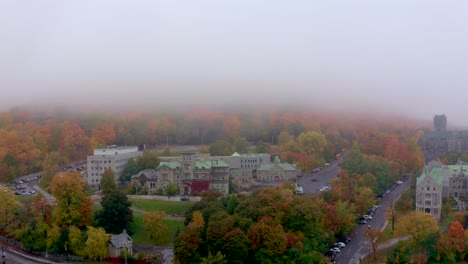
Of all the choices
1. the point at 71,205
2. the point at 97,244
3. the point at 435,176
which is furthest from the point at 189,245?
the point at 435,176

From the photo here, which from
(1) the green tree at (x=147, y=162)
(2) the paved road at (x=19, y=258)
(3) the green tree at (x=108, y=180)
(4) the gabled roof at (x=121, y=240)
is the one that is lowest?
(2) the paved road at (x=19, y=258)

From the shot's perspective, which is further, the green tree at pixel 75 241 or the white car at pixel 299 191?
the white car at pixel 299 191

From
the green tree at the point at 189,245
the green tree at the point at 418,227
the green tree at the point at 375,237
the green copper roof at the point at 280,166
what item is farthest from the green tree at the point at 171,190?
the green tree at the point at 418,227

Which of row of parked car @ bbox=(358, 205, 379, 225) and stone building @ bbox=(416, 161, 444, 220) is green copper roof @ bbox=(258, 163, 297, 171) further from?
stone building @ bbox=(416, 161, 444, 220)

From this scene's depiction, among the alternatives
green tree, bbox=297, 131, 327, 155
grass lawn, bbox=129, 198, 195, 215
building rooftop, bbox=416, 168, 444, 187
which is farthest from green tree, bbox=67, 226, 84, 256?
green tree, bbox=297, 131, 327, 155

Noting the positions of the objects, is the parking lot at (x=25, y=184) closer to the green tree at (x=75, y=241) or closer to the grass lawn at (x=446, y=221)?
the green tree at (x=75, y=241)

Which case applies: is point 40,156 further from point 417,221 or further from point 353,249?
point 417,221
